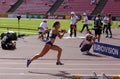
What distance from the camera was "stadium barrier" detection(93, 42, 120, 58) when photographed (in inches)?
689

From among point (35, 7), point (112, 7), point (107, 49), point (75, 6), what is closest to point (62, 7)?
point (75, 6)

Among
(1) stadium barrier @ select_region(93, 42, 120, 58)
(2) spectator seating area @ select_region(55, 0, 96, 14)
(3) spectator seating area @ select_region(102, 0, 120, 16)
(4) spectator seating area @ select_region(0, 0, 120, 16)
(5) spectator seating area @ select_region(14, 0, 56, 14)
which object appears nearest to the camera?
(1) stadium barrier @ select_region(93, 42, 120, 58)

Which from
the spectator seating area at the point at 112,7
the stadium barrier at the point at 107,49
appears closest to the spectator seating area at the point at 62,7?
the spectator seating area at the point at 112,7

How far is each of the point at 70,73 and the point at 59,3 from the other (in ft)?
213

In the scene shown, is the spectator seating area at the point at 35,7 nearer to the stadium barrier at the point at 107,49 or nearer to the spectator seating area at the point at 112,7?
the spectator seating area at the point at 112,7

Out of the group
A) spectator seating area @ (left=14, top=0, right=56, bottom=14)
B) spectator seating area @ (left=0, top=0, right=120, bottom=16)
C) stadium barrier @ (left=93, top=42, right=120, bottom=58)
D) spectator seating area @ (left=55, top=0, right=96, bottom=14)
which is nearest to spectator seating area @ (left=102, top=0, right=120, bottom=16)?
spectator seating area @ (left=0, top=0, right=120, bottom=16)

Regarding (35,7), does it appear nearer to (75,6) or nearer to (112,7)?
(75,6)

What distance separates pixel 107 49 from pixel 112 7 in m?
54.2

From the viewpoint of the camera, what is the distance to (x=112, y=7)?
7169 centimetres

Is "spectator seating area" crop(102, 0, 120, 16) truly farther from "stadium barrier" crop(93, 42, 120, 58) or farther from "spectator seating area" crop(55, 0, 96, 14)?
"stadium barrier" crop(93, 42, 120, 58)

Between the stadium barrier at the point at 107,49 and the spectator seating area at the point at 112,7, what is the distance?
2004 inches

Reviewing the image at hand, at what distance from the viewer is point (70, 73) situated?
13055 millimetres

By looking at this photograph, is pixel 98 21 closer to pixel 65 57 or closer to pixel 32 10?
pixel 65 57

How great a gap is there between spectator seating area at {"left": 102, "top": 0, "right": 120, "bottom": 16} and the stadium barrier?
167 feet
